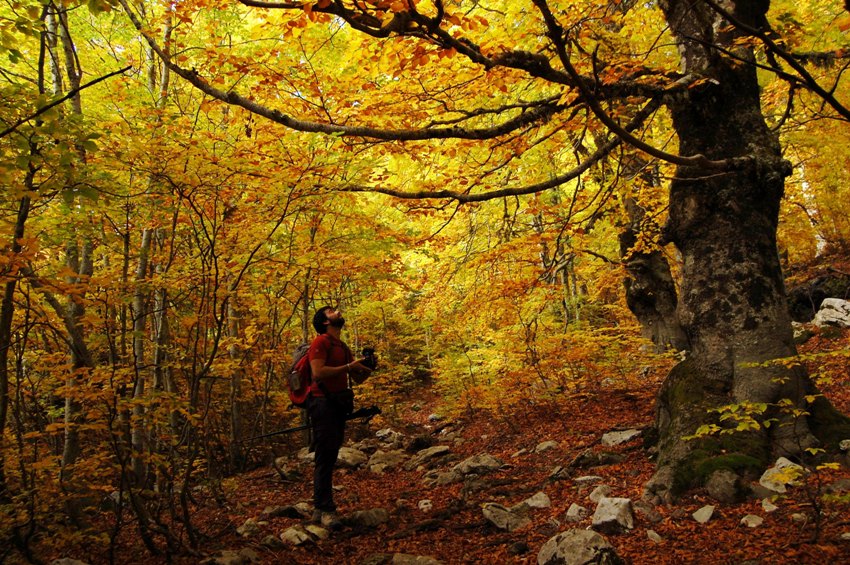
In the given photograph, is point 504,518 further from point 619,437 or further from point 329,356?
point 619,437

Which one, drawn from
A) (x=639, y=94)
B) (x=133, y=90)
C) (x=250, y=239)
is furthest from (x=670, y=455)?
(x=133, y=90)

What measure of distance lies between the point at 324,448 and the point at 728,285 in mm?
4440

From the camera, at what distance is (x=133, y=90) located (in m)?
6.17

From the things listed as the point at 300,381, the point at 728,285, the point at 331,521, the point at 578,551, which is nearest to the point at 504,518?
the point at 578,551

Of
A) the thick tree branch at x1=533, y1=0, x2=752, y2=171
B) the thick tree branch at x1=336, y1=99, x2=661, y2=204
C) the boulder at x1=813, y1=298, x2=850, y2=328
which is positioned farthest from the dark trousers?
the boulder at x1=813, y1=298, x2=850, y2=328

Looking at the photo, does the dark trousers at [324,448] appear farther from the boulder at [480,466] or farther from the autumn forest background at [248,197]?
the boulder at [480,466]

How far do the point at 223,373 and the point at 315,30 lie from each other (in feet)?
19.1

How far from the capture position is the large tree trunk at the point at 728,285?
14.0ft

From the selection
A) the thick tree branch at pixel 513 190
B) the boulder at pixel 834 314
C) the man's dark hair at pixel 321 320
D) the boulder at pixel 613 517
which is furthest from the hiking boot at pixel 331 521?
the boulder at pixel 834 314

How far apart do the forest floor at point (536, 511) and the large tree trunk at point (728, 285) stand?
19.9 inches

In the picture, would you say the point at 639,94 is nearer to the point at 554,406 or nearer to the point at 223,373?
the point at 554,406

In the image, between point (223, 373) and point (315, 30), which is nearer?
point (315, 30)

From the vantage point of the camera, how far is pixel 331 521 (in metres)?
4.76

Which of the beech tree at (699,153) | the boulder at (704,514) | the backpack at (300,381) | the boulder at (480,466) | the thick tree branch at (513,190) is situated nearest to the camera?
the boulder at (704,514)
